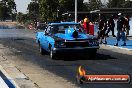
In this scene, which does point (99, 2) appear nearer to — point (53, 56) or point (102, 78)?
point (53, 56)

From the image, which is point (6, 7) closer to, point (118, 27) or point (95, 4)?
point (95, 4)

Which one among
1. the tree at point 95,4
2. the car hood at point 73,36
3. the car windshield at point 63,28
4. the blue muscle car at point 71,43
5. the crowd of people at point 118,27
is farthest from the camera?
the tree at point 95,4

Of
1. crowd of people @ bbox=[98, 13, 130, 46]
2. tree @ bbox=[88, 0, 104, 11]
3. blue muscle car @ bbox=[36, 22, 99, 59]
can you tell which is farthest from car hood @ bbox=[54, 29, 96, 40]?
tree @ bbox=[88, 0, 104, 11]

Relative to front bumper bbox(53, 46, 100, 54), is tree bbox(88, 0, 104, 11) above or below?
below

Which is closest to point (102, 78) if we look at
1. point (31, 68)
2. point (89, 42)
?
point (31, 68)

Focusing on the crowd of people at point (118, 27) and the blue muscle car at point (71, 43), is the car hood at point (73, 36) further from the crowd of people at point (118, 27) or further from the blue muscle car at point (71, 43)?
the crowd of people at point (118, 27)

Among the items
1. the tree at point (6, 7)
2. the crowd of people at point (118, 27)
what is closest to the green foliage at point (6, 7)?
the tree at point (6, 7)

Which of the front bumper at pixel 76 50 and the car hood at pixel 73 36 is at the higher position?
the car hood at pixel 73 36

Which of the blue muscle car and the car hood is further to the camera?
the car hood

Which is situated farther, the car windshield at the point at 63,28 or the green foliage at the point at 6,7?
the green foliage at the point at 6,7

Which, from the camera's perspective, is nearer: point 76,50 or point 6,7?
point 76,50

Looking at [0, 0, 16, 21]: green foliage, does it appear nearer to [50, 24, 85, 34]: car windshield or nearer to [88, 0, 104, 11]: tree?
[88, 0, 104, 11]: tree

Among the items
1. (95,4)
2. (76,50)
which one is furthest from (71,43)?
(95,4)

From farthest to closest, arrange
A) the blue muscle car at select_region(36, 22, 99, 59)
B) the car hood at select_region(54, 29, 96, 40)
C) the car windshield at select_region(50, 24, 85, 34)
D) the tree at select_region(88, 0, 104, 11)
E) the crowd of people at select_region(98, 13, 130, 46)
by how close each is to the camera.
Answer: the tree at select_region(88, 0, 104, 11), the crowd of people at select_region(98, 13, 130, 46), the car windshield at select_region(50, 24, 85, 34), the car hood at select_region(54, 29, 96, 40), the blue muscle car at select_region(36, 22, 99, 59)
